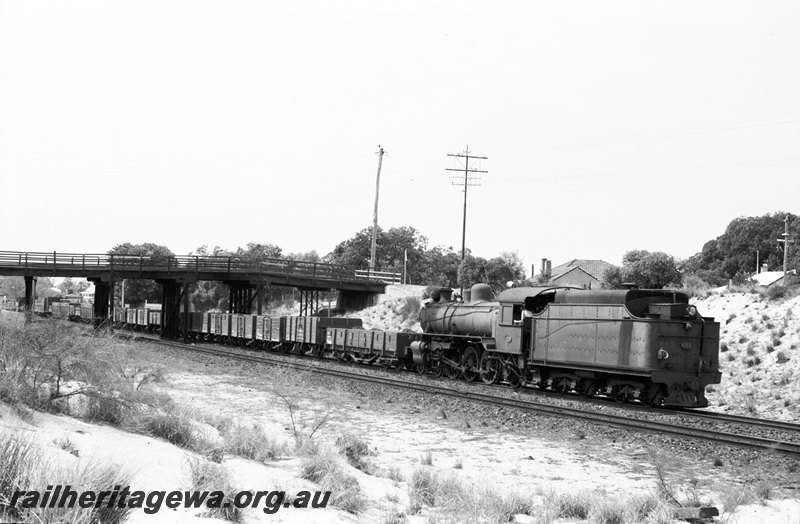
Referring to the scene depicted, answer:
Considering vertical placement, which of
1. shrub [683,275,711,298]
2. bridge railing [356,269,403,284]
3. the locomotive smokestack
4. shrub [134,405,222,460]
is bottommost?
shrub [134,405,222,460]

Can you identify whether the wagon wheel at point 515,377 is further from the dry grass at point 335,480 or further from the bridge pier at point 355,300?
the bridge pier at point 355,300

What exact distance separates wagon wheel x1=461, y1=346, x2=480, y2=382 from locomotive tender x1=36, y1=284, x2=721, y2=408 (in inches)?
1.4

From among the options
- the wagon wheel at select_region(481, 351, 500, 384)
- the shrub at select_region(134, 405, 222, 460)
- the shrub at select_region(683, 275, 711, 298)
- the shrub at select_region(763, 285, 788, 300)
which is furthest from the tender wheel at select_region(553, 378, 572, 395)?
the shrub at select_region(683, 275, 711, 298)

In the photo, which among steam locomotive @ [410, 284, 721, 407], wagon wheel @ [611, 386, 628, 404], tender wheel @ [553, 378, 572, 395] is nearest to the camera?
steam locomotive @ [410, 284, 721, 407]

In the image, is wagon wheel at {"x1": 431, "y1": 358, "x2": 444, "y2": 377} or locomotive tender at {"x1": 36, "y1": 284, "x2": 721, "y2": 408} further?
wagon wheel at {"x1": 431, "y1": 358, "x2": 444, "y2": 377}

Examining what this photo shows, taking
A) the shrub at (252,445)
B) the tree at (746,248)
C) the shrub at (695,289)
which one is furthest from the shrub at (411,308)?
the tree at (746,248)

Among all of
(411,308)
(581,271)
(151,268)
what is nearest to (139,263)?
(151,268)

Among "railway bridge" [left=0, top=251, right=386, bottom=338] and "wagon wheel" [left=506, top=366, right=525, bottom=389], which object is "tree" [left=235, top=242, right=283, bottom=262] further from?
"wagon wheel" [left=506, top=366, right=525, bottom=389]

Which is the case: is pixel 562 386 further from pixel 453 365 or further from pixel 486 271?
pixel 486 271

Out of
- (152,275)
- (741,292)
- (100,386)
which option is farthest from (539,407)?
(152,275)

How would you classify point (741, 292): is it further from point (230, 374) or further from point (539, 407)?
point (230, 374)

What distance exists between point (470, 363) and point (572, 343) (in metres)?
6.11

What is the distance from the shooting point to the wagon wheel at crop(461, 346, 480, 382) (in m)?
26.7

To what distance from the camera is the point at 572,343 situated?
70.2 ft
